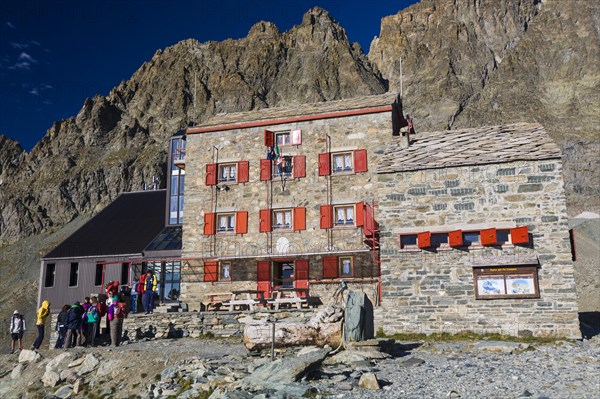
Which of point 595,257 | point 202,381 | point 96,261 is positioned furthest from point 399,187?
point 595,257

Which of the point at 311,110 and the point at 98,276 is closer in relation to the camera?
the point at 311,110

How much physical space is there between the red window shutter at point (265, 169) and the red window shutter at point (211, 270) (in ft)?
14.3

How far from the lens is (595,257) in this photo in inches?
1916

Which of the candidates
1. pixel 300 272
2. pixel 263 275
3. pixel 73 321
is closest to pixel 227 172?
pixel 263 275

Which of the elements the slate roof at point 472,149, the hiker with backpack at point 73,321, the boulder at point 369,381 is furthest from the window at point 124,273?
the boulder at point 369,381

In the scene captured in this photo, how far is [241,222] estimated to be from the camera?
2533 cm

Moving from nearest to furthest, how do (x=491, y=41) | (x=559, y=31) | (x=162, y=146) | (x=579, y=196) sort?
1. (x=579, y=196)
2. (x=162, y=146)
3. (x=559, y=31)
4. (x=491, y=41)

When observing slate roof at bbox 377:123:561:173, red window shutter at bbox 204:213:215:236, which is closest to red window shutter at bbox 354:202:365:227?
slate roof at bbox 377:123:561:173

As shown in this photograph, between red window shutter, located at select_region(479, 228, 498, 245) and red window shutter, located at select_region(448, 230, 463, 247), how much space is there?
2.10 ft

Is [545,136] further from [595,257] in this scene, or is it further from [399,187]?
[595,257]

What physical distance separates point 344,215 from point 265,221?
3.50m

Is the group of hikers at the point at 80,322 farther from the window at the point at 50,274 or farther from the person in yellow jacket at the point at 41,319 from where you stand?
the window at the point at 50,274

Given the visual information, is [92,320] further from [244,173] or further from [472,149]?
[472,149]

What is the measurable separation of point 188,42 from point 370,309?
11561 centimetres
